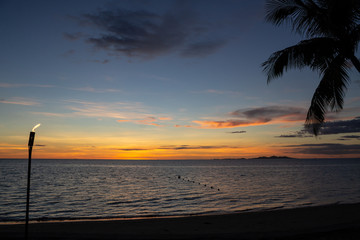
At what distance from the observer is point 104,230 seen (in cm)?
1258

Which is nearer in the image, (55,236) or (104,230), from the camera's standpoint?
(55,236)

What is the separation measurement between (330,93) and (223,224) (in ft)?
27.2

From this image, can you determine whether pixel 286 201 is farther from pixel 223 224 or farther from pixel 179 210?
pixel 223 224

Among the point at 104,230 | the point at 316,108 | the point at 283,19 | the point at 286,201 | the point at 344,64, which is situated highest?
the point at 283,19

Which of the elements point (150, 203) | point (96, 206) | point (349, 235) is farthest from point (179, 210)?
point (349, 235)

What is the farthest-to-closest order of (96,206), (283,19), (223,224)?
Result: (96,206) < (223,224) < (283,19)

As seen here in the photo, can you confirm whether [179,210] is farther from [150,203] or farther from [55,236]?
[55,236]

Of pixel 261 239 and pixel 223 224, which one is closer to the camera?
pixel 261 239

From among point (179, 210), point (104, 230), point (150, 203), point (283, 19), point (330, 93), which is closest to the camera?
point (330, 93)

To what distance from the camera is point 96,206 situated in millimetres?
25094

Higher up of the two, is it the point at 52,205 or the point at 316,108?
the point at 316,108

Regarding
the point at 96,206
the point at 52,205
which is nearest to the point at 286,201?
the point at 96,206

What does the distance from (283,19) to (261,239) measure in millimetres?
8098

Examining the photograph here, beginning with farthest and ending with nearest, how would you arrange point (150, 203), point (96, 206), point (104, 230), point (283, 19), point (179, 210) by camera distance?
point (150, 203)
point (96, 206)
point (179, 210)
point (104, 230)
point (283, 19)
